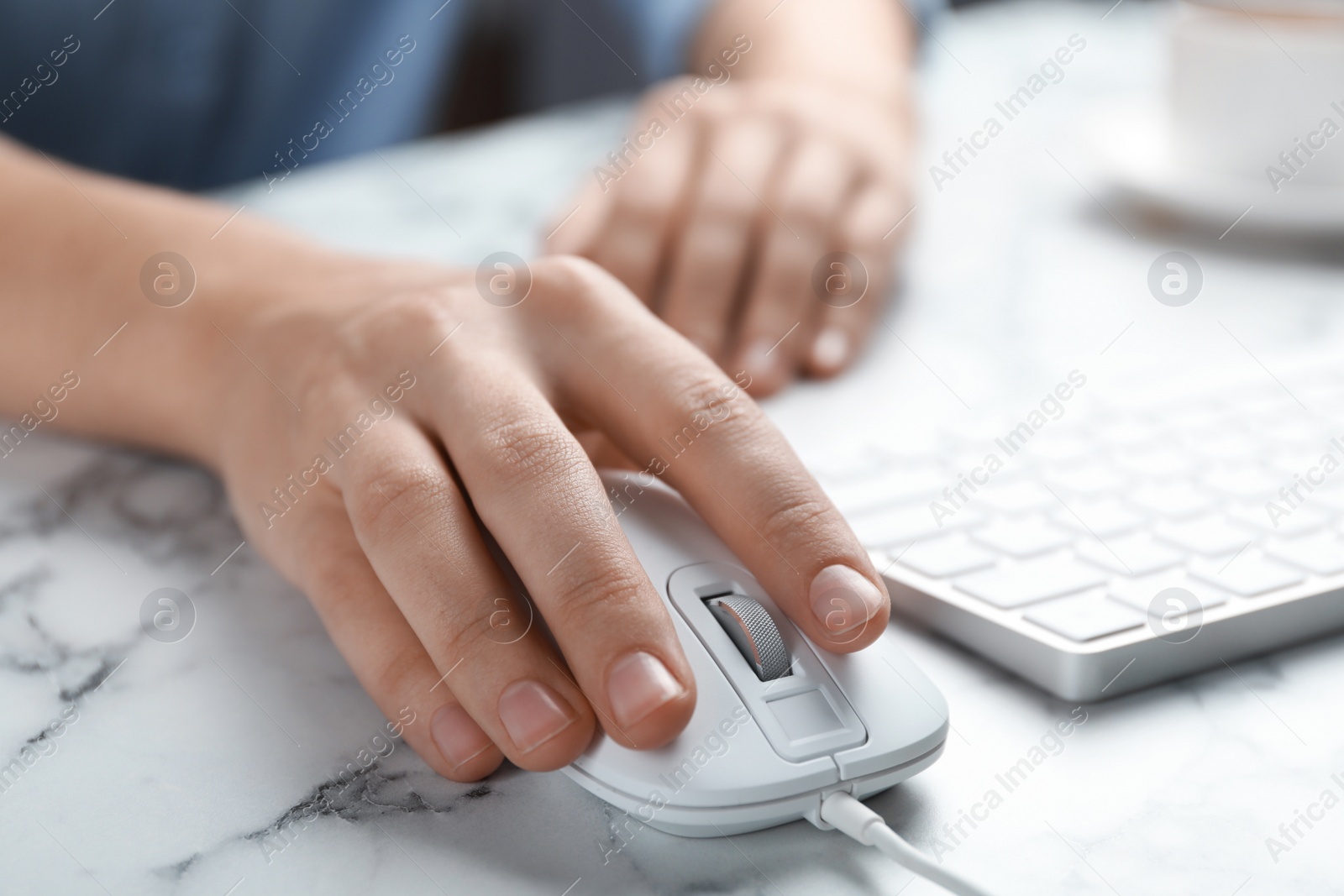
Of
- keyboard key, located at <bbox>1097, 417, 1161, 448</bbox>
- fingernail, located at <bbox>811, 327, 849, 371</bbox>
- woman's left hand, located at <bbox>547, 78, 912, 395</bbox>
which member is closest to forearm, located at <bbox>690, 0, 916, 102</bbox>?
woman's left hand, located at <bbox>547, 78, 912, 395</bbox>

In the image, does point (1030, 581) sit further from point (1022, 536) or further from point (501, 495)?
point (501, 495)

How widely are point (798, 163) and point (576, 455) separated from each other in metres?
0.46

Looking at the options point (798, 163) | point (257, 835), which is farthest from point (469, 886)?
point (798, 163)

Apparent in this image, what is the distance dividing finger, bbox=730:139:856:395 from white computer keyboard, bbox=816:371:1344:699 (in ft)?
0.48

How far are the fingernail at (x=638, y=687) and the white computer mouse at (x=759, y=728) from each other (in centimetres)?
1

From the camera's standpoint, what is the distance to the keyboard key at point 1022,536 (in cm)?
45

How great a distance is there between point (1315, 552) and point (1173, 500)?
0.06m

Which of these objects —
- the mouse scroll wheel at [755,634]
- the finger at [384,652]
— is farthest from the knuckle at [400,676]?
the mouse scroll wheel at [755,634]

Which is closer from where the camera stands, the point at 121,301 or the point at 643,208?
the point at 121,301

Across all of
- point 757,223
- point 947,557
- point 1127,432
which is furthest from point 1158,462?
point 757,223

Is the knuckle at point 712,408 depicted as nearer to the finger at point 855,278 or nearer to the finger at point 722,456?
the finger at point 722,456

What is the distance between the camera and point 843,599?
38cm

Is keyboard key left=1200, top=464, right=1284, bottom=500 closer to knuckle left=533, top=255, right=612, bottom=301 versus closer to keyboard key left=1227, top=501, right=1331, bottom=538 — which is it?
keyboard key left=1227, top=501, right=1331, bottom=538

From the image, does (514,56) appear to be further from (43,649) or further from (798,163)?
(43,649)
